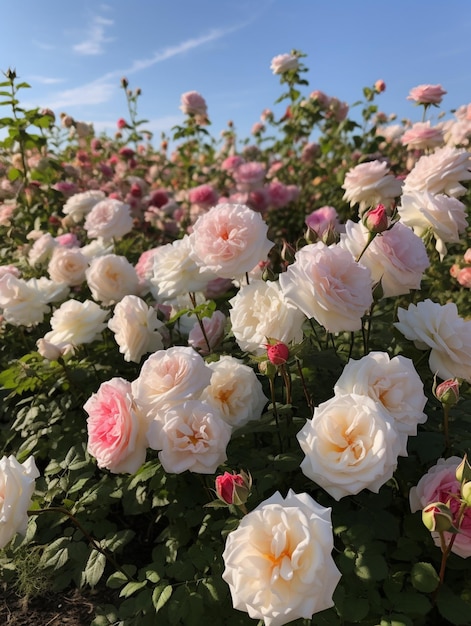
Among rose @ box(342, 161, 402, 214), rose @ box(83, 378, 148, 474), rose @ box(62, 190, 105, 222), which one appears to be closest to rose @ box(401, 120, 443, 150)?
rose @ box(342, 161, 402, 214)

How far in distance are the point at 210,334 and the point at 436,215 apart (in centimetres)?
81

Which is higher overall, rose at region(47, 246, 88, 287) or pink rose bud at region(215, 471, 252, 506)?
rose at region(47, 246, 88, 287)

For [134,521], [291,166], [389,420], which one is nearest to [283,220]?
[291,166]

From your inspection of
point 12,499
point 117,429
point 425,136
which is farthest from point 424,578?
point 425,136

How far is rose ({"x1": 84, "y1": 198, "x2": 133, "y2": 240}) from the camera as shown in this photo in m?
A: 2.80

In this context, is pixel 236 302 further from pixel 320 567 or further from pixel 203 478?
pixel 320 567

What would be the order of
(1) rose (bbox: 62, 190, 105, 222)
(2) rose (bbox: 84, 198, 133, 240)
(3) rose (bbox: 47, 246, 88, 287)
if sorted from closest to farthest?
(3) rose (bbox: 47, 246, 88, 287)
(2) rose (bbox: 84, 198, 133, 240)
(1) rose (bbox: 62, 190, 105, 222)

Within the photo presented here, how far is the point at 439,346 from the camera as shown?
139 centimetres

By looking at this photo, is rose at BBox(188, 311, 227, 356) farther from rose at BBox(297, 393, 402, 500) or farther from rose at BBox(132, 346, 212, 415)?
rose at BBox(297, 393, 402, 500)

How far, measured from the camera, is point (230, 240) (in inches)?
59.2

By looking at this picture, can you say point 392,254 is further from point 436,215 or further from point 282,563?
point 282,563

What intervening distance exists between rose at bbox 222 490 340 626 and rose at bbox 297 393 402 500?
0.12 meters

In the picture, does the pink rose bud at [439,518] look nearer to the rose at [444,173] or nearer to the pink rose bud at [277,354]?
the pink rose bud at [277,354]

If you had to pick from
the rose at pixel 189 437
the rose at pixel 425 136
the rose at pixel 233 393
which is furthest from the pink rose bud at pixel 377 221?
the rose at pixel 425 136
